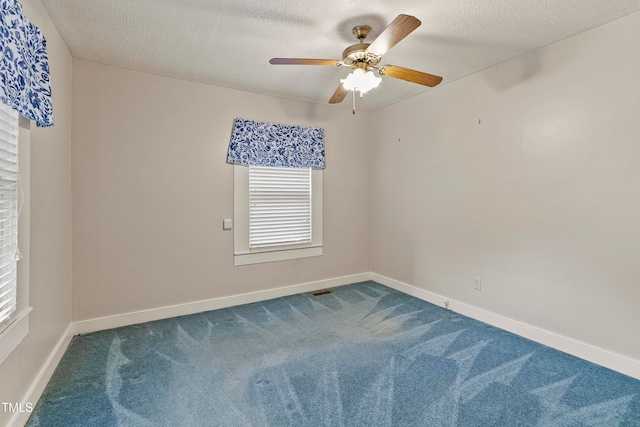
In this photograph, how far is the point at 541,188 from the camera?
104 inches

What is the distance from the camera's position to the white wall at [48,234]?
176 centimetres

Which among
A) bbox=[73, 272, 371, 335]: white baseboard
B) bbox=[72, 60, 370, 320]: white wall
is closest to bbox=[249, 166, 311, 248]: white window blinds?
bbox=[72, 60, 370, 320]: white wall

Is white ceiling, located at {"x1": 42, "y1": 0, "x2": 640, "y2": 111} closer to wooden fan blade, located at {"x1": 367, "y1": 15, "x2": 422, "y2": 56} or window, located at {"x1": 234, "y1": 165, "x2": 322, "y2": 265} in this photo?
wooden fan blade, located at {"x1": 367, "y1": 15, "x2": 422, "y2": 56}

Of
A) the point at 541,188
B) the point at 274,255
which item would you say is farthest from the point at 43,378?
the point at 541,188

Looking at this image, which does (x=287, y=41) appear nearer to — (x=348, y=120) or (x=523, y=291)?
(x=348, y=120)

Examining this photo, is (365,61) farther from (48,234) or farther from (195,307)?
(195,307)

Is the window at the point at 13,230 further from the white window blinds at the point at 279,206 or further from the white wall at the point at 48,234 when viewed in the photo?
the white window blinds at the point at 279,206

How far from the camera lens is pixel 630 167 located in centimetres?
216

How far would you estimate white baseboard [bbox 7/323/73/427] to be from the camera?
5.38 ft

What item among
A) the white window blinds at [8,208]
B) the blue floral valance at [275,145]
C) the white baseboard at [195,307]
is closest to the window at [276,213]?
the blue floral valance at [275,145]

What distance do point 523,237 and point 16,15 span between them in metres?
3.78

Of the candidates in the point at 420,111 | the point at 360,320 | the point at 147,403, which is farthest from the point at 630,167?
the point at 147,403

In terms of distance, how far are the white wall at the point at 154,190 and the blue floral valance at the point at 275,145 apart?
119 mm

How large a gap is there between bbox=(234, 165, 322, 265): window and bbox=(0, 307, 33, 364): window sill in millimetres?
1989
